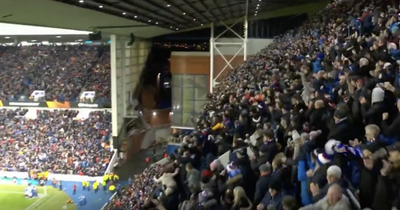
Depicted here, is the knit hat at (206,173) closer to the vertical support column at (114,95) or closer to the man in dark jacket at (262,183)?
the man in dark jacket at (262,183)

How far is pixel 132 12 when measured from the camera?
1678 cm

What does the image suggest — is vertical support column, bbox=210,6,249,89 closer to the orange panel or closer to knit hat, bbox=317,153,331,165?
the orange panel

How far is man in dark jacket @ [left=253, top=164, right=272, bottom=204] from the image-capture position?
13.8ft

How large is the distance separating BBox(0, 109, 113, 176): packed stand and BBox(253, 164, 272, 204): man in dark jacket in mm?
18473

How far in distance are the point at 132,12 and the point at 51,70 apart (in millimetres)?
13727

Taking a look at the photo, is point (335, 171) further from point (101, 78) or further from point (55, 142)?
point (101, 78)

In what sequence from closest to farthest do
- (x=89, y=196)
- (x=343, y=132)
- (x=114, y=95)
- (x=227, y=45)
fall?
(x=343, y=132) < (x=89, y=196) < (x=114, y=95) < (x=227, y=45)

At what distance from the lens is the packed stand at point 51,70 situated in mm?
27016

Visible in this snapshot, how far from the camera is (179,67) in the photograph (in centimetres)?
2655

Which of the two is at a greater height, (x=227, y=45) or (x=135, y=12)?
(x=135, y=12)

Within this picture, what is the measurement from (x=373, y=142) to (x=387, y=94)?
133 centimetres

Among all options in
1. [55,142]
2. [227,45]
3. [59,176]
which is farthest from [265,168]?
[227,45]

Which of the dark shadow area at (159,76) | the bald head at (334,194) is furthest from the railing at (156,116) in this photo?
the bald head at (334,194)

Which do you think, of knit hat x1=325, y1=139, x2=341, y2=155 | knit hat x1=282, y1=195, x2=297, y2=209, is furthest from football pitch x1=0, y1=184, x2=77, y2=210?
knit hat x1=282, y1=195, x2=297, y2=209
